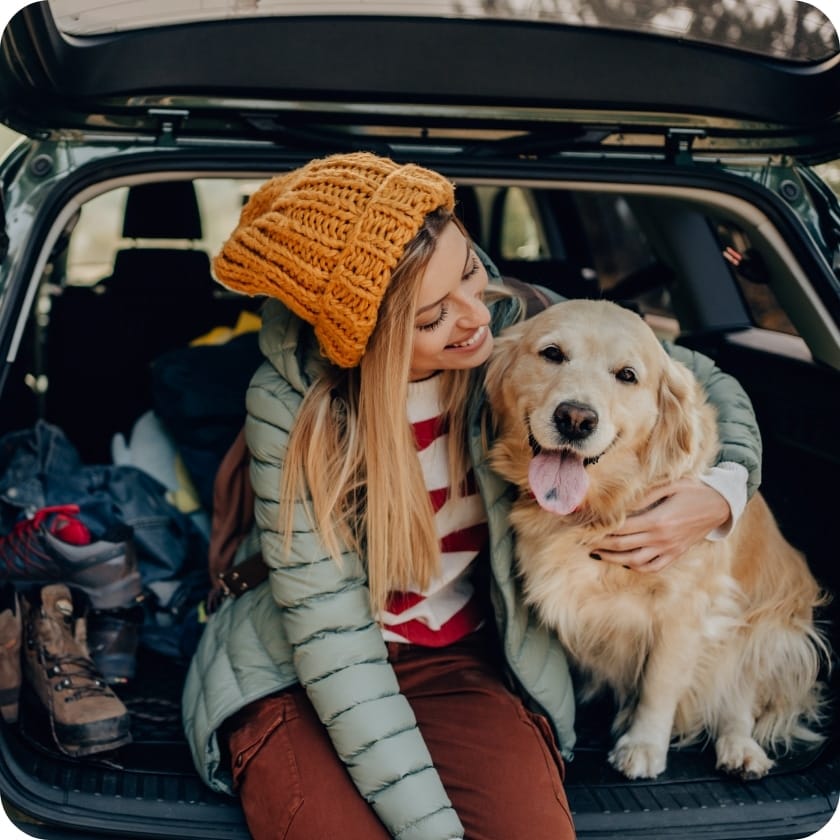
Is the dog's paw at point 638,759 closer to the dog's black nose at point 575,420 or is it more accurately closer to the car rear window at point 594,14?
the dog's black nose at point 575,420

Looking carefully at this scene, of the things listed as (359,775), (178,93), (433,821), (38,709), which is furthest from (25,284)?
(433,821)

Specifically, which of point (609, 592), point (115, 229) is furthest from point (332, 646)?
point (115, 229)

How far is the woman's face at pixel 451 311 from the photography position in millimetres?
1782

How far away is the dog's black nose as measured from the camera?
1.86m

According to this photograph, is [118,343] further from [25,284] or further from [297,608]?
[297,608]

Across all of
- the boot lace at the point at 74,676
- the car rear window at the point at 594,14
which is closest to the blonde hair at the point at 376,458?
the car rear window at the point at 594,14

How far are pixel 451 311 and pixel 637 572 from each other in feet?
2.35

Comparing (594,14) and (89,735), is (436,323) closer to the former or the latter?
(594,14)

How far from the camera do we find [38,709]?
2117mm

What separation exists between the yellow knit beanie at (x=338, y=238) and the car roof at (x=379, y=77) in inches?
8.5

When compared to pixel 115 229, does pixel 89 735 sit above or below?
below

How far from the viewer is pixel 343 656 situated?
1.82 m

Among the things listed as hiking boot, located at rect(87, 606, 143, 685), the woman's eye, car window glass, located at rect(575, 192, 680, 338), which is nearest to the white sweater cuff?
the woman's eye

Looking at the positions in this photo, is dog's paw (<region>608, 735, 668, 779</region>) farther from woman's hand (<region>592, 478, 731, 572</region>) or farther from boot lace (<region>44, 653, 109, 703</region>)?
boot lace (<region>44, 653, 109, 703</region>)
